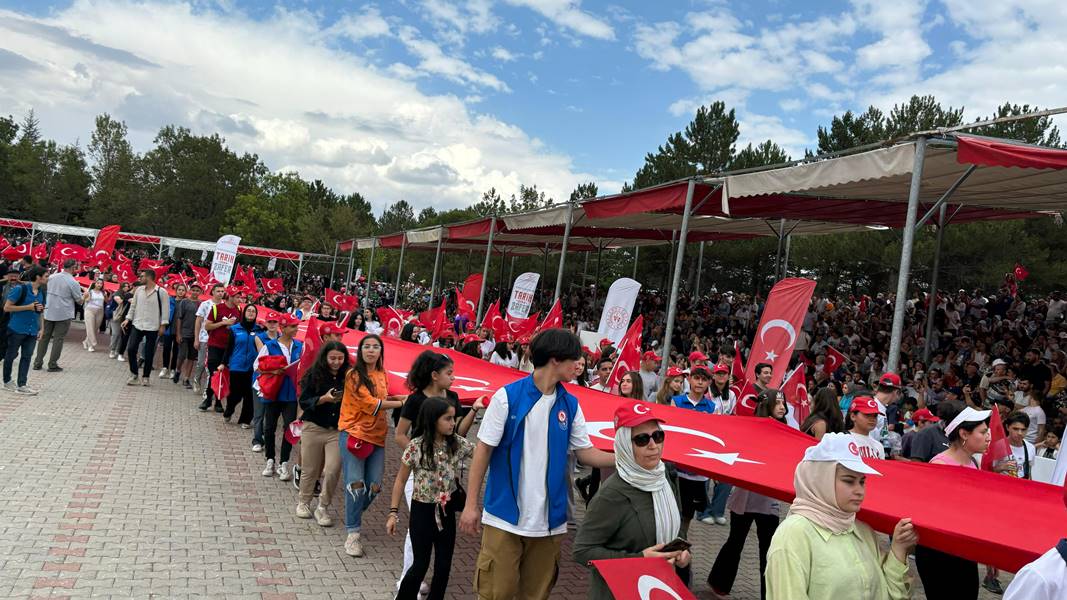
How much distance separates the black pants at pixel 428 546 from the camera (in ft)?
14.8

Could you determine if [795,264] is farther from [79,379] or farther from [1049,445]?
[79,379]

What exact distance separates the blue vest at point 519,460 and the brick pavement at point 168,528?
1919 mm

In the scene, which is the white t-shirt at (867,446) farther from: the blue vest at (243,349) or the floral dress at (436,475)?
the blue vest at (243,349)

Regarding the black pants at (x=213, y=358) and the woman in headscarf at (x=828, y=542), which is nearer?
the woman in headscarf at (x=828, y=542)

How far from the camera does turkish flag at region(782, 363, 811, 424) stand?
8.10m

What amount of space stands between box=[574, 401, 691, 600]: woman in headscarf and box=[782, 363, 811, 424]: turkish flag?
5.28 meters

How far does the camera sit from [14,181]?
2886 inches

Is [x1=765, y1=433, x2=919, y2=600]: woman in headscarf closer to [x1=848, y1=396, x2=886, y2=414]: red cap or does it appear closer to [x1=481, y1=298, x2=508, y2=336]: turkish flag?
[x1=848, y1=396, x2=886, y2=414]: red cap

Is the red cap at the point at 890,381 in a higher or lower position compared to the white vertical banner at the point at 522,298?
lower

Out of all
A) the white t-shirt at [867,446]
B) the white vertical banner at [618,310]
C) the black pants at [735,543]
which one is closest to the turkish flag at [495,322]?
the white vertical banner at [618,310]

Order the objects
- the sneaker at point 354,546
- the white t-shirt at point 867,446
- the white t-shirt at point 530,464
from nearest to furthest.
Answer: the white t-shirt at point 530,464, the white t-shirt at point 867,446, the sneaker at point 354,546

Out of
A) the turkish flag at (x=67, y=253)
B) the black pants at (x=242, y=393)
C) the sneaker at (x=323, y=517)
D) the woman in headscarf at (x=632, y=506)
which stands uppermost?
the turkish flag at (x=67, y=253)

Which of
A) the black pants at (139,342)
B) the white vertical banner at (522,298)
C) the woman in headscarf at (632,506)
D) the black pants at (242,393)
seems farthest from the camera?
the white vertical banner at (522,298)

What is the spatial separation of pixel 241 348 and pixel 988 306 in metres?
18.3
